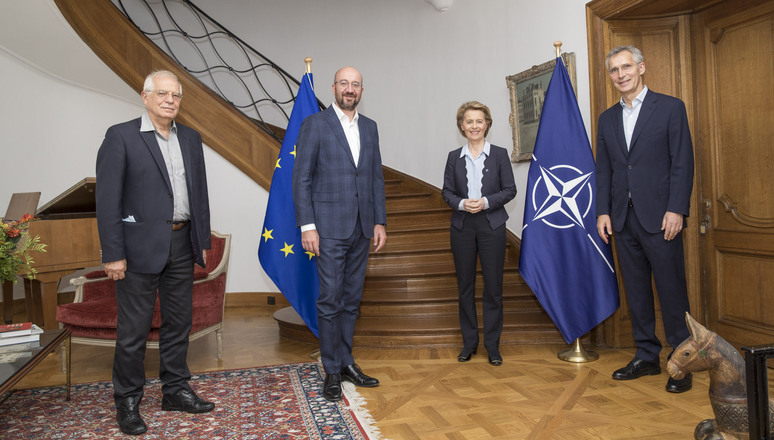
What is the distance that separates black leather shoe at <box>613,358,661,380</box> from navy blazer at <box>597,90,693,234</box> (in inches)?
28.8

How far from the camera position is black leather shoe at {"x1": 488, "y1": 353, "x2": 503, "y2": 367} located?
346cm

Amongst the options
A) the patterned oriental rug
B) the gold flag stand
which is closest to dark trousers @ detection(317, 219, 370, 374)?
the patterned oriental rug

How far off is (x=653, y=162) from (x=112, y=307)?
10.5 feet

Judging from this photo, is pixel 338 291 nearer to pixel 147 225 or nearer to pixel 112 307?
pixel 147 225

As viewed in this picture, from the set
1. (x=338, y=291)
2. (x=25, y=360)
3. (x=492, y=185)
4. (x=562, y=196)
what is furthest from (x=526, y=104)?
(x=25, y=360)

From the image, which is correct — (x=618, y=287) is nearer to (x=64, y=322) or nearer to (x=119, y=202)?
(x=119, y=202)

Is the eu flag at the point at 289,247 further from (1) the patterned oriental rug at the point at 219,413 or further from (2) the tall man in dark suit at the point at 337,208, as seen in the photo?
(2) the tall man in dark suit at the point at 337,208

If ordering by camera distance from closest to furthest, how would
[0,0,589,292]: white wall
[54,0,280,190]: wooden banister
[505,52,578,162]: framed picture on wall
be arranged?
[505,52,578,162]: framed picture on wall → [0,0,589,292]: white wall → [54,0,280,190]: wooden banister

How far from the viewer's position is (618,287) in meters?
3.68

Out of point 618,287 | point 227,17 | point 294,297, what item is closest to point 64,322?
point 294,297

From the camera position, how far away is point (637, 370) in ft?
10.3

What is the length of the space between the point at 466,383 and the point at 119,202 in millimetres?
1948

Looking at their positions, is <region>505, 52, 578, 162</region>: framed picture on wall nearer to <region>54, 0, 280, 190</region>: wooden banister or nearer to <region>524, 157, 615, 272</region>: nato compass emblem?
<region>524, 157, 615, 272</region>: nato compass emblem

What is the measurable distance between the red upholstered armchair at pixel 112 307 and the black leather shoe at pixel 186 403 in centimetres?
69
